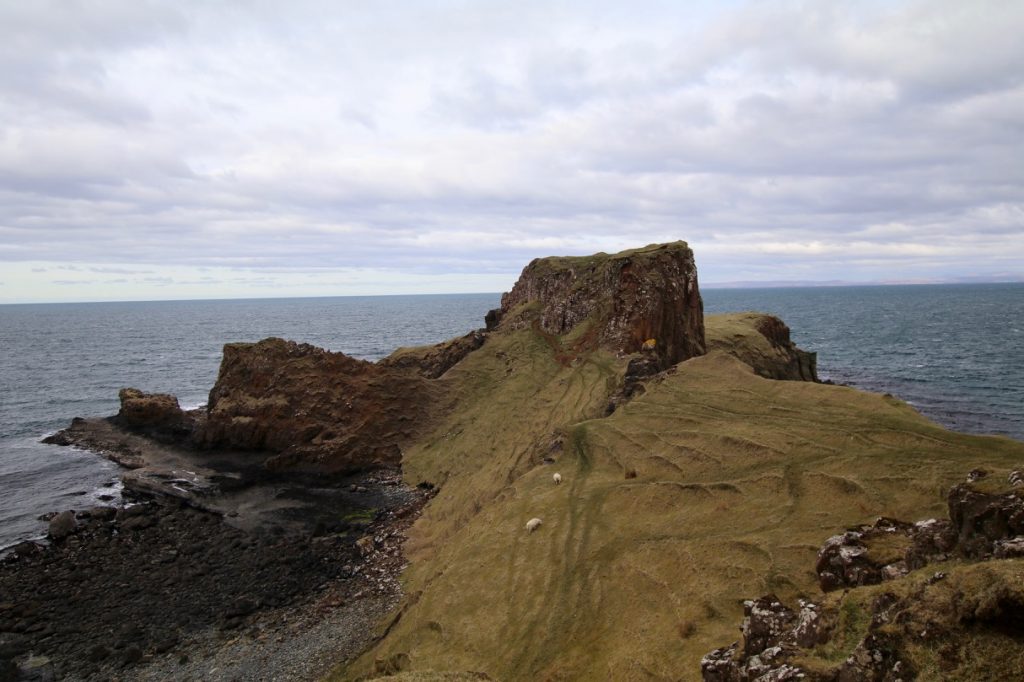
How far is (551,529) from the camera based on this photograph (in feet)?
67.5

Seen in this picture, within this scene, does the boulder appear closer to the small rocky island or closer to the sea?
the small rocky island

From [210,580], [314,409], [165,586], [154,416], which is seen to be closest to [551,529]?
[210,580]

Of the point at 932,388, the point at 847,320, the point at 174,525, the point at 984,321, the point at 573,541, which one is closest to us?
the point at 573,541

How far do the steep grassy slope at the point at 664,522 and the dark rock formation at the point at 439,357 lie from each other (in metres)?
23.7

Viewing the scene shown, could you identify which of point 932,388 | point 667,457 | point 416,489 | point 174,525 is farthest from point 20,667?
point 932,388

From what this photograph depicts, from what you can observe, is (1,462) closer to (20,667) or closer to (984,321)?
(20,667)

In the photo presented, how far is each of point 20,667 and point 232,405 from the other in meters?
26.6

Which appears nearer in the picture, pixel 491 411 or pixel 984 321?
pixel 491 411

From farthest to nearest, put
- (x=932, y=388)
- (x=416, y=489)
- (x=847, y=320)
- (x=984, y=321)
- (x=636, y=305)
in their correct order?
(x=847, y=320), (x=984, y=321), (x=932, y=388), (x=636, y=305), (x=416, y=489)

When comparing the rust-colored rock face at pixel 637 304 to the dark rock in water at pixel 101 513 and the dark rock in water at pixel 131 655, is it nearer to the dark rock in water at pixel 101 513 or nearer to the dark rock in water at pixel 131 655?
the dark rock in water at pixel 131 655

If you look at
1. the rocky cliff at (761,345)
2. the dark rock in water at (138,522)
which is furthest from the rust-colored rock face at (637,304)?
the dark rock in water at (138,522)

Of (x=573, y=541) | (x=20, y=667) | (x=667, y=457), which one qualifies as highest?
(x=667, y=457)

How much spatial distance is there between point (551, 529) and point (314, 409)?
2904 centimetres

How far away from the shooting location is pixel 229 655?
21656 millimetres
